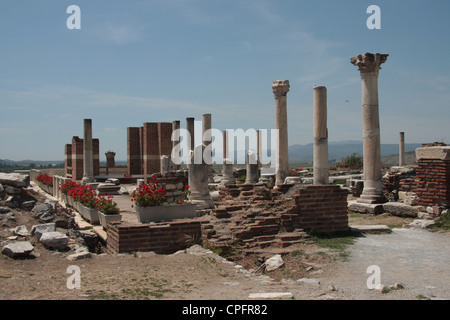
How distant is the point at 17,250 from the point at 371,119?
461 inches

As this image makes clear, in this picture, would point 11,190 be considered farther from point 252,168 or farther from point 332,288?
point 252,168

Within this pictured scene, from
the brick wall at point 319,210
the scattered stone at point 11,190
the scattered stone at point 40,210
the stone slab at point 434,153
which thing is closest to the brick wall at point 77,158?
the scattered stone at point 11,190

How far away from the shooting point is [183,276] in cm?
634

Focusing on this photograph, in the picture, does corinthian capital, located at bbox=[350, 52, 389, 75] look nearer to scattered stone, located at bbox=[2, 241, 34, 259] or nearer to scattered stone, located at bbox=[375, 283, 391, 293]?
scattered stone, located at bbox=[375, 283, 391, 293]

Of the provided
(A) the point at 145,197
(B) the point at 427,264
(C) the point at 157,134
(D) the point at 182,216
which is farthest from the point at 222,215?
(C) the point at 157,134

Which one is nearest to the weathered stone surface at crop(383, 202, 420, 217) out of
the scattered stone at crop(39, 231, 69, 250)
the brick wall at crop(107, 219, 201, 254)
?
the brick wall at crop(107, 219, 201, 254)

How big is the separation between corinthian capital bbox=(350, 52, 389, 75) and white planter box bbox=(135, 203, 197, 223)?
820 cm

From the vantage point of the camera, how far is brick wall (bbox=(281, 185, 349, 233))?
941 centimetres

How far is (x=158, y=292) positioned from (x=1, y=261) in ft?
9.59

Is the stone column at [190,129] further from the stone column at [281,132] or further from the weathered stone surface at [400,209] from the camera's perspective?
the weathered stone surface at [400,209]

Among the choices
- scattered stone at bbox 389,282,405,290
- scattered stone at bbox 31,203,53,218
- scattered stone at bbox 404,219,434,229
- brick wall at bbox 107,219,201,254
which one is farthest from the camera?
scattered stone at bbox 31,203,53,218

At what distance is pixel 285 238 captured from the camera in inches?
343

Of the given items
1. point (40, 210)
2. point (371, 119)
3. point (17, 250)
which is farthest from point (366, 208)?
point (17, 250)
